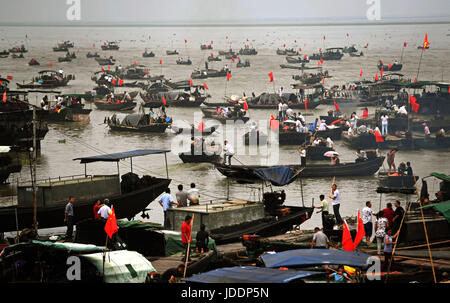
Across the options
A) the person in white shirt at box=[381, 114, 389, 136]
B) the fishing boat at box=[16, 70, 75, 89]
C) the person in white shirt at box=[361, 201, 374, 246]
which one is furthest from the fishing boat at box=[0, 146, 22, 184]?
the fishing boat at box=[16, 70, 75, 89]

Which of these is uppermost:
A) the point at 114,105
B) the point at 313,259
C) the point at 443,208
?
the point at 313,259

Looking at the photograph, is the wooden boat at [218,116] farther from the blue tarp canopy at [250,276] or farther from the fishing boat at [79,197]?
the blue tarp canopy at [250,276]

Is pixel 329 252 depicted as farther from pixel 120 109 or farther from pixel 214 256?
pixel 120 109

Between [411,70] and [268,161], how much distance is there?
3147cm

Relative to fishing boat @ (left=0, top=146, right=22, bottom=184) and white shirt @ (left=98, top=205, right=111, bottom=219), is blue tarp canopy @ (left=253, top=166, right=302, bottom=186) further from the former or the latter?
fishing boat @ (left=0, top=146, right=22, bottom=184)

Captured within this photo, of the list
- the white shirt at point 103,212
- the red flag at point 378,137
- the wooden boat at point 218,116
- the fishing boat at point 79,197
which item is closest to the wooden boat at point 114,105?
the wooden boat at point 218,116

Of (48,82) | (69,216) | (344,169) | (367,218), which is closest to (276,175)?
(367,218)

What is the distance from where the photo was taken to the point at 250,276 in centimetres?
811

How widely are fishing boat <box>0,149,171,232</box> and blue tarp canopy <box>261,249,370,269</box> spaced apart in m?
5.79

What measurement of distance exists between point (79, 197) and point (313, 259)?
7002mm

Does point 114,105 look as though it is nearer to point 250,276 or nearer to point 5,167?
→ point 5,167

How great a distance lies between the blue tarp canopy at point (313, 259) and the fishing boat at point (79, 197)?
579 cm

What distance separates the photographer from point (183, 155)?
23203mm
